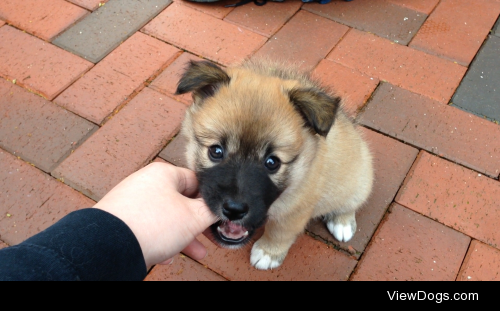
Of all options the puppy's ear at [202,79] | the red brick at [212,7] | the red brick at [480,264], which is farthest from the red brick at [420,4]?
the puppy's ear at [202,79]

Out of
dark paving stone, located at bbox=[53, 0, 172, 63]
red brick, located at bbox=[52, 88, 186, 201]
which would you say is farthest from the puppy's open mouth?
dark paving stone, located at bbox=[53, 0, 172, 63]

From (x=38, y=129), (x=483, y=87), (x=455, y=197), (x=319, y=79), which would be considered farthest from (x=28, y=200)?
(x=483, y=87)

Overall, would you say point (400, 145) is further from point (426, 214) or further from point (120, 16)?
point (120, 16)

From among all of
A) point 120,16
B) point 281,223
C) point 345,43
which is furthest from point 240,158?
point 120,16

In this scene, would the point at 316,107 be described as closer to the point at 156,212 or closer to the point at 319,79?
the point at 156,212

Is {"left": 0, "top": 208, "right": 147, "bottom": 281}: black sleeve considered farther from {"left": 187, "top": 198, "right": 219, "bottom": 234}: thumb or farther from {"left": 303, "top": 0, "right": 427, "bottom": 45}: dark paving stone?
{"left": 303, "top": 0, "right": 427, "bottom": 45}: dark paving stone
